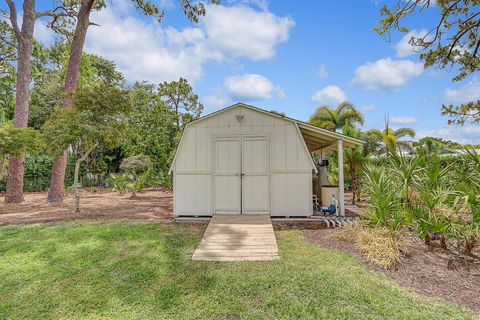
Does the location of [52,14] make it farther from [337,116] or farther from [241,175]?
[337,116]

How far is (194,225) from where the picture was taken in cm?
686

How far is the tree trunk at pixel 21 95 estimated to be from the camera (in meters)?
10.4

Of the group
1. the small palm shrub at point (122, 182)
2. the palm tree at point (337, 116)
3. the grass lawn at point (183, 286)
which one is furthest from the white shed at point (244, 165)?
the palm tree at point (337, 116)

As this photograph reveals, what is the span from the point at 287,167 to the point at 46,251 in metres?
5.59

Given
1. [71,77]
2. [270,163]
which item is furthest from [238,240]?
[71,77]

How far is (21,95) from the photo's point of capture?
1047 centimetres

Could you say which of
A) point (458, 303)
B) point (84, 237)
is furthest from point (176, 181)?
point (458, 303)

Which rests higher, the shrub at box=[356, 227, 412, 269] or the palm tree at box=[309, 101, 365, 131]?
the palm tree at box=[309, 101, 365, 131]

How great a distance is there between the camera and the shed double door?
7145 millimetres

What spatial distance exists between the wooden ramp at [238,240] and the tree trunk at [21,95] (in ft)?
30.2

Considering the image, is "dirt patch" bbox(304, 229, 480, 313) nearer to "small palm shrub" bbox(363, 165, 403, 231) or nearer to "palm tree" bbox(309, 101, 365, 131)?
"small palm shrub" bbox(363, 165, 403, 231)

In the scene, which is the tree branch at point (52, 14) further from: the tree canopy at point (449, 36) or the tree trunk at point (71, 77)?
the tree canopy at point (449, 36)

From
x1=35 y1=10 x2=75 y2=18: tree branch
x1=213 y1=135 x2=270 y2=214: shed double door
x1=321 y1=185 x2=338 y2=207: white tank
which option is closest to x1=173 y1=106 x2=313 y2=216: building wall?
x1=213 y1=135 x2=270 y2=214: shed double door

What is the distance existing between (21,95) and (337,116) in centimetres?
1540
